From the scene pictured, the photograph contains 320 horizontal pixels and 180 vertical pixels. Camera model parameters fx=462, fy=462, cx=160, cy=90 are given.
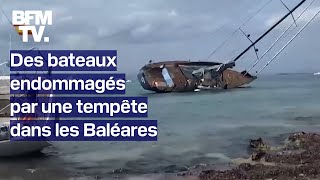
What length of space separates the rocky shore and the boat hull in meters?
48.5

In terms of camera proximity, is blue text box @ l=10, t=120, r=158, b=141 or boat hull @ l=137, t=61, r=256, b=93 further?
boat hull @ l=137, t=61, r=256, b=93

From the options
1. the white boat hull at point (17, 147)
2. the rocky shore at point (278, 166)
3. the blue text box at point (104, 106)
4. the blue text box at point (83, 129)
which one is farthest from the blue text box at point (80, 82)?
the rocky shore at point (278, 166)

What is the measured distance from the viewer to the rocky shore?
656 inches

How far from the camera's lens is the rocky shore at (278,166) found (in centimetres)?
1667

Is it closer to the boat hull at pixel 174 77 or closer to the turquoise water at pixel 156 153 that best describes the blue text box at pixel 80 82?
the turquoise water at pixel 156 153

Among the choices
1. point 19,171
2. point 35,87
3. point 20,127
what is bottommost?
point 19,171

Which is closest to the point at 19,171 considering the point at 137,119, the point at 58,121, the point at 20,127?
the point at 20,127

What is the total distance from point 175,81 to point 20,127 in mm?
60537

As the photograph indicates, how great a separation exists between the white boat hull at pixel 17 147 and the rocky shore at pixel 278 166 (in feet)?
26.4

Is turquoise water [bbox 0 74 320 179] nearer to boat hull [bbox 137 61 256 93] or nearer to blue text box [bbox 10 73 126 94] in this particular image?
blue text box [bbox 10 73 126 94]

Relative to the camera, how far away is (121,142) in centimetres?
2773

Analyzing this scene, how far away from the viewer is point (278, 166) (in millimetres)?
18328

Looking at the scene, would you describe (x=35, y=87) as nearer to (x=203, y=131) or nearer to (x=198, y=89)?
(x=203, y=131)

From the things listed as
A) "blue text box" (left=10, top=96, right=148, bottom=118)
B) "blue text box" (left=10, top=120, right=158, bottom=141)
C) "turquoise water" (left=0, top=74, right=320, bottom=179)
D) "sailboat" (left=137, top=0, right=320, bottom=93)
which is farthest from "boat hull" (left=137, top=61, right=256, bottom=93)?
"blue text box" (left=10, top=96, right=148, bottom=118)
